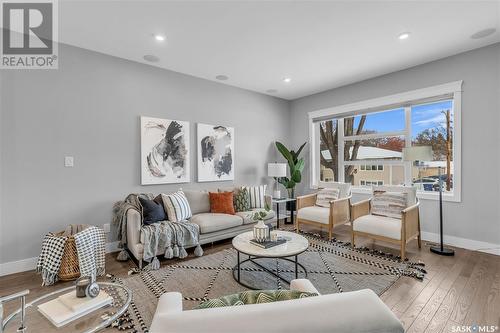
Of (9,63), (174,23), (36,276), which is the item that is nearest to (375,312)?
(174,23)

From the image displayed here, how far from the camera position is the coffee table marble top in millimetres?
2318

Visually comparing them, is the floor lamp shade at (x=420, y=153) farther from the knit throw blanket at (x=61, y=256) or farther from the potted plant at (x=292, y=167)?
the knit throw blanket at (x=61, y=256)

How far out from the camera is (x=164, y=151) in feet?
12.7

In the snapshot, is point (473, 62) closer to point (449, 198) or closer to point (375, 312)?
point (449, 198)

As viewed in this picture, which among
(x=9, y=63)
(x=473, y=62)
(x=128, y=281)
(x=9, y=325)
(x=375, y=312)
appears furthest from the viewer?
(x=473, y=62)

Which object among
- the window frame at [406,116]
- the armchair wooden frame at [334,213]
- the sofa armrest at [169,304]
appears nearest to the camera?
the sofa armrest at [169,304]

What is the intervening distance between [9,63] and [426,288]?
508 cm

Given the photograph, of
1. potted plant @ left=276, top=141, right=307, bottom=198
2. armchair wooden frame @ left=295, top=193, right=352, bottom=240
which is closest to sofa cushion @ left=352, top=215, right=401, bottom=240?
armchair wooden frame @ left=295, top=193, right=352, bottom=240

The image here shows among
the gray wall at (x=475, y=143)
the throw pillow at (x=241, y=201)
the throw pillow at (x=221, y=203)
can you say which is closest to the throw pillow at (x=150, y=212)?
the throw pillow at (x=221, y=203)

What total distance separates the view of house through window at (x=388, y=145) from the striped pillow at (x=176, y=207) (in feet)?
10.5

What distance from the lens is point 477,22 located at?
2701 mm

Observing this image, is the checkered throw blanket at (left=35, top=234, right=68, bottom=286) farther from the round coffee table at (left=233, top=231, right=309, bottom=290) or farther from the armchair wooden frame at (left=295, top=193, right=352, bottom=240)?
the armchair wooden frame at (left=295, top=193, right=352, bottom=240)

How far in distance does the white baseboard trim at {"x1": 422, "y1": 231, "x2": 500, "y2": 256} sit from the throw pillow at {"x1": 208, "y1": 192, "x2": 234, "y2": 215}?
310 centimetres

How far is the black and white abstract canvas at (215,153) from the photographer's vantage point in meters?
4.32
